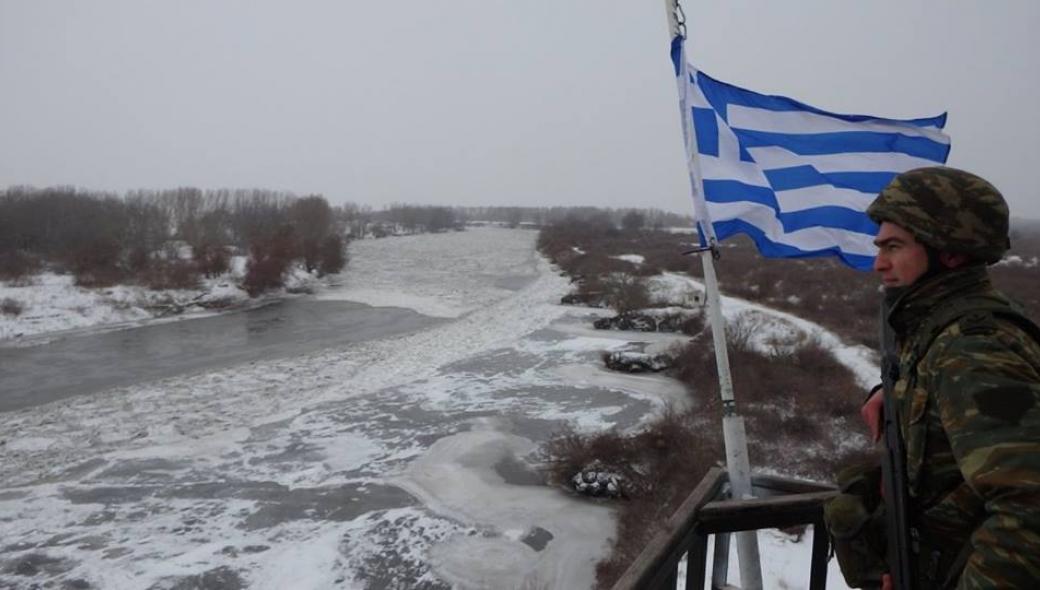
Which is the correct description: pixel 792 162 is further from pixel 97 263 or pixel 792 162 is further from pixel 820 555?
pixel 97 263

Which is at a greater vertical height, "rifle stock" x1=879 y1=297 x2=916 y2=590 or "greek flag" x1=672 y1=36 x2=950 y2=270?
"greek flag" x1=672 y1=36 x2=950 y2=270

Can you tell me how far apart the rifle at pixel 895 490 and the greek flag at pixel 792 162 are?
235 cm

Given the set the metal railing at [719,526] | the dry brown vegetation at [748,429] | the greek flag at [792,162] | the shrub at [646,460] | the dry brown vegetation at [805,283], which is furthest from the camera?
the dry brown vegetation at [805,283]

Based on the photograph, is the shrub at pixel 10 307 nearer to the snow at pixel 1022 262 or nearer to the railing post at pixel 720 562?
the railing post at pixel 720 562

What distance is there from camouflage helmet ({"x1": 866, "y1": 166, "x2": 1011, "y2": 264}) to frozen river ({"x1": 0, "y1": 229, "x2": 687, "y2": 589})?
8.54 metres

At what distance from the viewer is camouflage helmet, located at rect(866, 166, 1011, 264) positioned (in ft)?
5.27

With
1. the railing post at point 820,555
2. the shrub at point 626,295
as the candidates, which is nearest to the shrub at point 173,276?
the shrub at point 626,295

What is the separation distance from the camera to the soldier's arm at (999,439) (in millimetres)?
1244

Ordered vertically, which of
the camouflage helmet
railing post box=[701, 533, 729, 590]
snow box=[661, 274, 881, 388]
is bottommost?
snow box=[661, 274, 881, 388]

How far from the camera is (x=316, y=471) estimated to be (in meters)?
12.7

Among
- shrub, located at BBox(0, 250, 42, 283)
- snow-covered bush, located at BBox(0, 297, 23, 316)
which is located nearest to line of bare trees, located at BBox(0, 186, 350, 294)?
shrub, located at BBox(0, 250, 42, 283)

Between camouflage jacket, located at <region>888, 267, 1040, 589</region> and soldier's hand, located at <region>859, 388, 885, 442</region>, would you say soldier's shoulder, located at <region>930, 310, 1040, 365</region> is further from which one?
soldier's hand, located at <region>859, 388, 885, 442</region>

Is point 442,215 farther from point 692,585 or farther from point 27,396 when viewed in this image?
point 692,585

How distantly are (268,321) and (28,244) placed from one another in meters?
27.4
